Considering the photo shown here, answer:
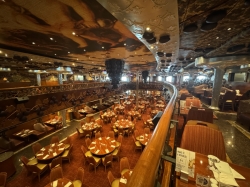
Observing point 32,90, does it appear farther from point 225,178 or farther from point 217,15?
point 217,15

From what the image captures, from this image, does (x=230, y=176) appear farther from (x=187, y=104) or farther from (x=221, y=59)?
(x=221, y=59)

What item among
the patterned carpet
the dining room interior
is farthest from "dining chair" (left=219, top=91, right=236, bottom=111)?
the patterned carpet

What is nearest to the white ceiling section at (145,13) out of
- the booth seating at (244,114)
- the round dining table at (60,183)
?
the round dining table at (60,183)

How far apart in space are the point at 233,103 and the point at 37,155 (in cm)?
1393

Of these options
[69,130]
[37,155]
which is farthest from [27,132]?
[37,155]

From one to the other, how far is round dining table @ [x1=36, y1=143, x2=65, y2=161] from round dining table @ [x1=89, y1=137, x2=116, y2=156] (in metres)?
1.64

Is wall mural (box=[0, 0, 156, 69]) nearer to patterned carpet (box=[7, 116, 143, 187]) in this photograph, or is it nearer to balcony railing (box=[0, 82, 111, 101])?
balcony railing (box=[0, 82, 111, 101])

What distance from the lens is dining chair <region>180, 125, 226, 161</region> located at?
64.2 inches

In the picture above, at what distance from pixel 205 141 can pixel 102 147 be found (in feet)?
16.9

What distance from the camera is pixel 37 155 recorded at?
17.6 ft

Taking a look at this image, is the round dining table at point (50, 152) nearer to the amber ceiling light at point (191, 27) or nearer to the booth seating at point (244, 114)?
the amber ceiling light at point (191, 27)

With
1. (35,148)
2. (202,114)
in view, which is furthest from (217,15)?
(35,148)

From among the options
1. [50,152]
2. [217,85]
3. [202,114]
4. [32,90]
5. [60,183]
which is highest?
[217,85]

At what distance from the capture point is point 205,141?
171cm
